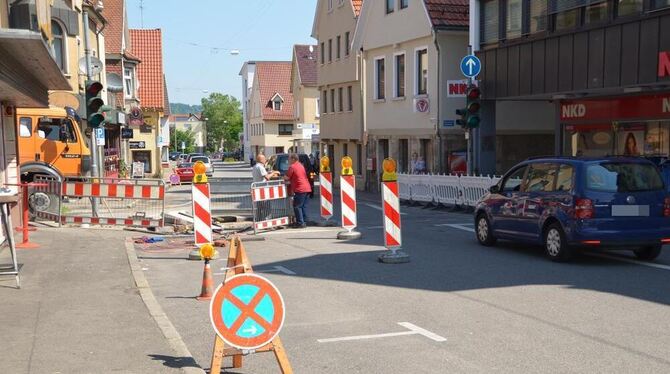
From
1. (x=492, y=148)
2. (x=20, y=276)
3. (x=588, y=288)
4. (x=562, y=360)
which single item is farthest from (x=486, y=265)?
(x=492, y=148)

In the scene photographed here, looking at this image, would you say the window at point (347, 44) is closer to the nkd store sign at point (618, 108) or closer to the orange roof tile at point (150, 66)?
the nkd store sign at point (618, 108)

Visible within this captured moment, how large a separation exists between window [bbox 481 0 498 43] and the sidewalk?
1618cm

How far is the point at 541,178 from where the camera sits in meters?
Answer: 12.8

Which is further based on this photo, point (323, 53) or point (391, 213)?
point (323, 53)

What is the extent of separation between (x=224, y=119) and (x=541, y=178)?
5524 inches

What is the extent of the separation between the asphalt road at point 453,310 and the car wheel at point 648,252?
193 mm

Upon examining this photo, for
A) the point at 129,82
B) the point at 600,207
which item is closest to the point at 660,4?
the point at 600,207

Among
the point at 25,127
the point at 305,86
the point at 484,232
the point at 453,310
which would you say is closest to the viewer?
the point at 453,310

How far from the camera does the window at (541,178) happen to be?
12.5 m

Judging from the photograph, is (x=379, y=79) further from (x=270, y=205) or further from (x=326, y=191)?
(x=270, y=205)

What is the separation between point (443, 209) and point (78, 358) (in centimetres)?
1896

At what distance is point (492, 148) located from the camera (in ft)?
88.9

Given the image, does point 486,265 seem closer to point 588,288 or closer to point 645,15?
point 588,288

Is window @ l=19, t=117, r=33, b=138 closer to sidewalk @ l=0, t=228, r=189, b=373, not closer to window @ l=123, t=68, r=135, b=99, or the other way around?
sidewalk @ l=0, t=228, r=189, b=373
